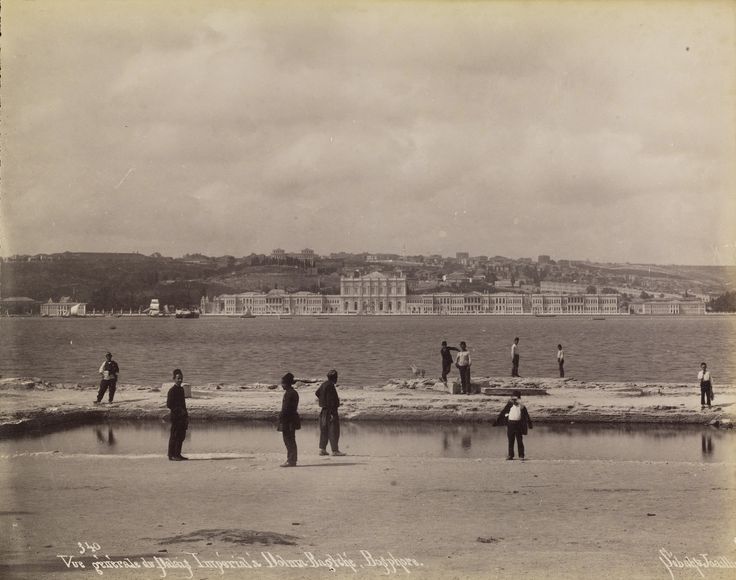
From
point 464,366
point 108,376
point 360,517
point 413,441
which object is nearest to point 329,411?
point 413,441

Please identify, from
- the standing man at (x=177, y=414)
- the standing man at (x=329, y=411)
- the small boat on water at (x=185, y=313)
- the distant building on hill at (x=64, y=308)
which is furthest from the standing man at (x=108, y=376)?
the small boat on water at (x=185, y=313)

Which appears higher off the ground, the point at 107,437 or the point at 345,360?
the point at 107,437

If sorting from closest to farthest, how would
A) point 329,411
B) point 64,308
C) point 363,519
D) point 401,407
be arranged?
point 363,519 < point 329,411 < point 401,407 < point 64,308

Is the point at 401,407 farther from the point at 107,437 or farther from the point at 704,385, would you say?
the point at 704,385

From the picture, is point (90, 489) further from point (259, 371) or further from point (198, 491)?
point (259, 371)

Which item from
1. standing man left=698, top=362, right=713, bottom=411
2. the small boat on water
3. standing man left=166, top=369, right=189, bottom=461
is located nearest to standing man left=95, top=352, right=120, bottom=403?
standing man left=166, top=369, right=189, bottom=461

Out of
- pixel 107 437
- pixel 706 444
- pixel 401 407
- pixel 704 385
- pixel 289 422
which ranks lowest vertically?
pixel 706 444
